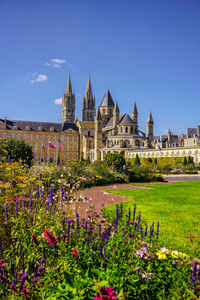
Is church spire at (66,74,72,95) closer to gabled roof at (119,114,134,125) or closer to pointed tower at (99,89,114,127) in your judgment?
pointed tower at (99,89,114,127)

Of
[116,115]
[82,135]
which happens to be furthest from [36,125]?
[116,115]

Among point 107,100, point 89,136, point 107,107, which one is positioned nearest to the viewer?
point 89,136

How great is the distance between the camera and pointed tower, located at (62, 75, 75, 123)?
305 ft

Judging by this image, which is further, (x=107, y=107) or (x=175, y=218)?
(x=107, y=107)

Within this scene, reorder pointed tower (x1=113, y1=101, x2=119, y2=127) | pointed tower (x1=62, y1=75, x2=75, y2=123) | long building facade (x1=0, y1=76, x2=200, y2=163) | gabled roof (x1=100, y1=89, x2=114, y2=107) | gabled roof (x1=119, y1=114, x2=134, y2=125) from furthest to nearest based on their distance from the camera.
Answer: pointed tower (x1=62, y1=75, x2=75, y2=123) → gabled roof (x1=100, y1=89, x2=114, y2=107) → pointed tower (x1=113, y1=101, x2=119, y2=127) → gabled roof (x1=119, y1=114, x2=134, y2=125) → long building facade (x1=0, y1=76, x2=200, y2=163)

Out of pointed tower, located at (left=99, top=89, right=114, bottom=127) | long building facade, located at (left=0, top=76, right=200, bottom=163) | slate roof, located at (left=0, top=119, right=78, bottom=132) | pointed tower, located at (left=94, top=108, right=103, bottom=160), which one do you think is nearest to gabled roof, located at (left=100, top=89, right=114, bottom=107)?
pointed tower, located at (left=99, top=89, right=114, bottom=127)

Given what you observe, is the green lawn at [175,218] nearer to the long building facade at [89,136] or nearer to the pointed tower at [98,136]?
the long building facade at [89,136]

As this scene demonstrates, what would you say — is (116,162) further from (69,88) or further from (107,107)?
(69,88)

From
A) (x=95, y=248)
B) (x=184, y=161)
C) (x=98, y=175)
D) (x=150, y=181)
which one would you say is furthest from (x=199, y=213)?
(x=184, y=161)

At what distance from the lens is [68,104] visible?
9312cm

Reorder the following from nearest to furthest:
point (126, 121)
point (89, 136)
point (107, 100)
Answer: point (126, 121) < point (89, 136) < point (107, 100)

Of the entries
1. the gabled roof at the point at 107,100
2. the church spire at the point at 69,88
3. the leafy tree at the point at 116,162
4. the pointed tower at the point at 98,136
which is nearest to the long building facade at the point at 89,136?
the pointed tower at the point at 98,136

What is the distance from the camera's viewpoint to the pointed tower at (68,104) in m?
92.9

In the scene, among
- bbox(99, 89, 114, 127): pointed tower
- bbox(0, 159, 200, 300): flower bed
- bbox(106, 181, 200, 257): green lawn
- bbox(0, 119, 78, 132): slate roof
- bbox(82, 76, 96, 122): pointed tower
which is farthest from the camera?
bbox(82, 76, 96, 122): pointed tower
